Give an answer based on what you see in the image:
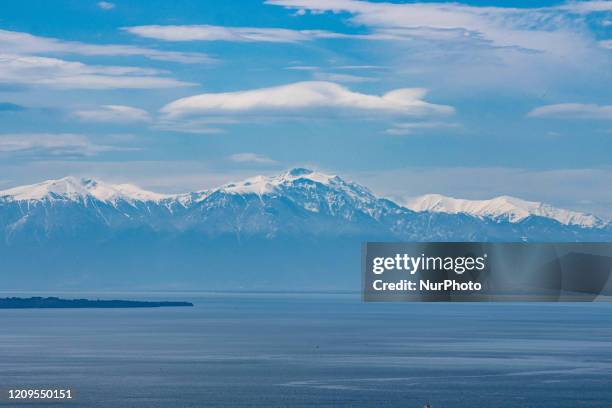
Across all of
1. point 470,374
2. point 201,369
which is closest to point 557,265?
point 470,374

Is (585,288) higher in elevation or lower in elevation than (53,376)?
higher

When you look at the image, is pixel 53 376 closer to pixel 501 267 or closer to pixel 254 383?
pixel 254 383

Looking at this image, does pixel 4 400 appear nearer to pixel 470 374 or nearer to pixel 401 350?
pixel 470 374

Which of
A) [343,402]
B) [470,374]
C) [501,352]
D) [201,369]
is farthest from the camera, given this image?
[501,352]

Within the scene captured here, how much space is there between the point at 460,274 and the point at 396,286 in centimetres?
167

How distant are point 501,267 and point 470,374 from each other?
353ft

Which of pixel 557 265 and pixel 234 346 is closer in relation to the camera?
pixel 557 265

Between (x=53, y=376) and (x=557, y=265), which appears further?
(x=53, y=376)

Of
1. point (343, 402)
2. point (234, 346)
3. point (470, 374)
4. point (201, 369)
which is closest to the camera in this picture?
point (343, 402)

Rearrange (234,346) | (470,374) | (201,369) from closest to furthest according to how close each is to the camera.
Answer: (470,374) < (201,369) < (234,346)

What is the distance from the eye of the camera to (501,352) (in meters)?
174

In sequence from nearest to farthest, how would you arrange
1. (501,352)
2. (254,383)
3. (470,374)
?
(254,383) < (470,374) < (501,352)

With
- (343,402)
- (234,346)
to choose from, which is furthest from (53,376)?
(234,346)

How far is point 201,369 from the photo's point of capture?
142125 mm
